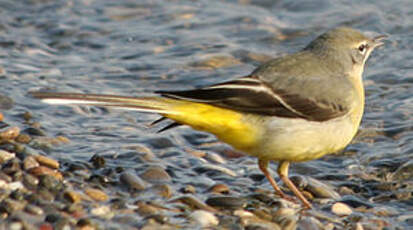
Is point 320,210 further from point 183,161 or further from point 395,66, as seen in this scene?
point 395,66

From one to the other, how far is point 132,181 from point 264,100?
5.26ft

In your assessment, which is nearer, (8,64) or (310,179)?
(310,179)

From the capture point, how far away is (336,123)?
25.1 ft

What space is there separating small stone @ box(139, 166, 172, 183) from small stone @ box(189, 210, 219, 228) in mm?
1039

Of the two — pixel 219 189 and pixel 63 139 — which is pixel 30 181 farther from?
pixel 219 189

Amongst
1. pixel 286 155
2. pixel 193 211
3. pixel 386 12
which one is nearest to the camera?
pixel 193 211

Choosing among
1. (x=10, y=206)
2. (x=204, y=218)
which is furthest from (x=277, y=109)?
(x=10, y=206)

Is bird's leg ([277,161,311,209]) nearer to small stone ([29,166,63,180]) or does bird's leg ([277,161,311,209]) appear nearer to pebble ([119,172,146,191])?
pebble ([119,172,146,191])

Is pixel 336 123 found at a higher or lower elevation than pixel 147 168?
higher

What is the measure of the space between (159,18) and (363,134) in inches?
237

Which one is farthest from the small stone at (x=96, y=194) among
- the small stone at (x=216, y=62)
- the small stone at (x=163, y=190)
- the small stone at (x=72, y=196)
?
the small stone at (x=216, y=62)

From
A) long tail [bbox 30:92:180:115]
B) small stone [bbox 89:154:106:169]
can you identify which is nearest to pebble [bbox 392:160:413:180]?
long tail [bbox 30:92:180:115]

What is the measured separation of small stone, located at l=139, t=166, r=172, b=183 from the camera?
7.99 meters

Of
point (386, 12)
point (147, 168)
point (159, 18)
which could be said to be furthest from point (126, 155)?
point (386, 12)
